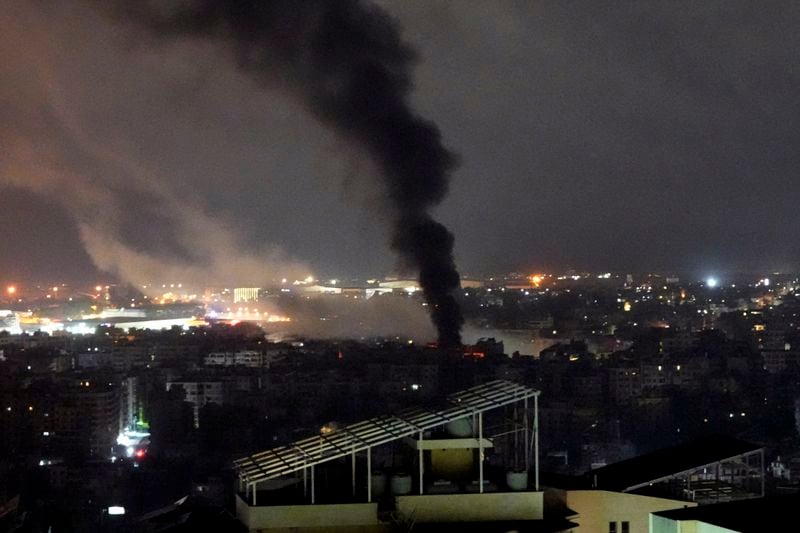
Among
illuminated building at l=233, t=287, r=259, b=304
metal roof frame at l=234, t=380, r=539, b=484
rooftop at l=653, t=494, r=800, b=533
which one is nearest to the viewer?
rooftop at l=653, t=494, r=800, b=533

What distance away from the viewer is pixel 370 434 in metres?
3.67

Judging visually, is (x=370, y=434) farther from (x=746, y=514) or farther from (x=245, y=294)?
(x=245, y=294)

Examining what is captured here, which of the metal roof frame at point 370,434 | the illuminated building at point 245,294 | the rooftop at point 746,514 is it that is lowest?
the rooftop at point 746,514

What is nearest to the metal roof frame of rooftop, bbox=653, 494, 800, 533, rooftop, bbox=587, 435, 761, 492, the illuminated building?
rooftop, bbox=587, 435, 761, 492

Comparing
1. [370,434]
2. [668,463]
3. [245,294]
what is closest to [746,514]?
[668,463]

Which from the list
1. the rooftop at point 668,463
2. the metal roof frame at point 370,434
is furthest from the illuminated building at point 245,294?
the metal roof frame at point 370,434

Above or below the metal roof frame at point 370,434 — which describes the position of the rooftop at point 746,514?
below

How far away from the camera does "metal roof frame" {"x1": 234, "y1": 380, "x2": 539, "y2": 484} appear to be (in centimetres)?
356

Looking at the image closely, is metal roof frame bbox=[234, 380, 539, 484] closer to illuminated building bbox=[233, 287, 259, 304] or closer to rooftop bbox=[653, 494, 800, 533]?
rooftop bbox=[653, 494, 800, 533]

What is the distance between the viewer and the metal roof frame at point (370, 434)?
356 cm

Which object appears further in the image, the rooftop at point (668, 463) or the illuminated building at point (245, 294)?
the illuminated building at point (245, 294)

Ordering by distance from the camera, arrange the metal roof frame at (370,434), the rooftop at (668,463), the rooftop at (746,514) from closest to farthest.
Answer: the rooftop at (746,514), the metal roof frame at (370,434), the rooftop at (668,463)

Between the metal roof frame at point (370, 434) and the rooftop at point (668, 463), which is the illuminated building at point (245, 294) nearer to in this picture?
the rooftop at point (668, 463)

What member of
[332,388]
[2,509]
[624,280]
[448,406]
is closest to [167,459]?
[2,509]
